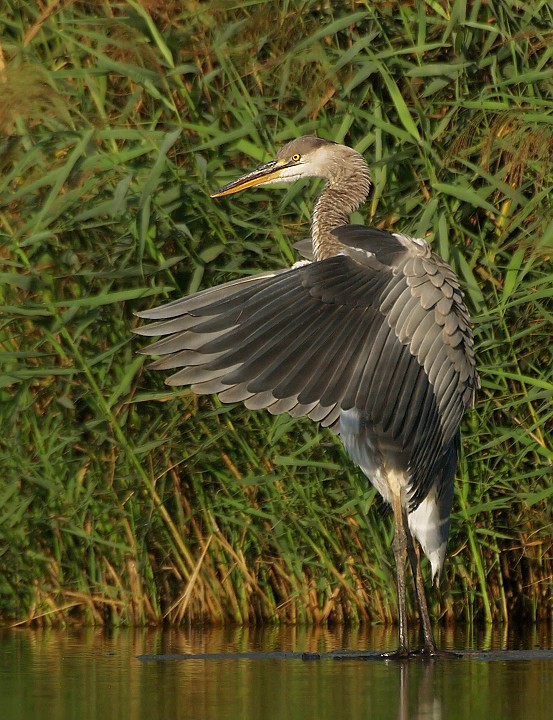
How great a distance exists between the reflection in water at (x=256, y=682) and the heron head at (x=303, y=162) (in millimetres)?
1826

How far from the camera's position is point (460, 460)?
637cm

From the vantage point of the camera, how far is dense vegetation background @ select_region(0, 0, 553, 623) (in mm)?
6348

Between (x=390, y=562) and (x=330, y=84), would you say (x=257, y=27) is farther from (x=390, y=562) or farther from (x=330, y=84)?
(x=390, y=562)

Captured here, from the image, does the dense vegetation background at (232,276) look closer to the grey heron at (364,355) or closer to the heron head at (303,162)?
the heron head at (303,162)

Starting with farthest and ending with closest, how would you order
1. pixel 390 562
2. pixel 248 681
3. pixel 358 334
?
pixel 390 562 → pixel 358 334 → pixel 248 681

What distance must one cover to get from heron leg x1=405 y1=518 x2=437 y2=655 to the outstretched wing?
21.2 inches

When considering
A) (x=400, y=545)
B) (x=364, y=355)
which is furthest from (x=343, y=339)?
(x=400, y=545)

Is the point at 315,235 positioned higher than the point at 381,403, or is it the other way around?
the point at 315,235

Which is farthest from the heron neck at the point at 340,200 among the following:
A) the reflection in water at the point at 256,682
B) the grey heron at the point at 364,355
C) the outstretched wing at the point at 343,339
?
the reflection in water at the point at 256,682

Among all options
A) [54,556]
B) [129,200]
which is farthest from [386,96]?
[54,556]

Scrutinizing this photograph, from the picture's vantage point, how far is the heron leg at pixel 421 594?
Answer: 5.79 meters

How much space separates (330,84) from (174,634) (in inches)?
91.2

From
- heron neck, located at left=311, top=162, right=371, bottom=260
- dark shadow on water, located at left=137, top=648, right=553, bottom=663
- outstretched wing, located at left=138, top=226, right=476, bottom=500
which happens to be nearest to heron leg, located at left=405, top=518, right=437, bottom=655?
dark shadow on water, located at left=137, top=648, right=553, bottom=663

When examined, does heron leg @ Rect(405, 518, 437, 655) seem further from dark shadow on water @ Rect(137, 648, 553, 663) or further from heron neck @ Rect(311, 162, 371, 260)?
heron neck @ Rect(311, 162, 371, 260)
